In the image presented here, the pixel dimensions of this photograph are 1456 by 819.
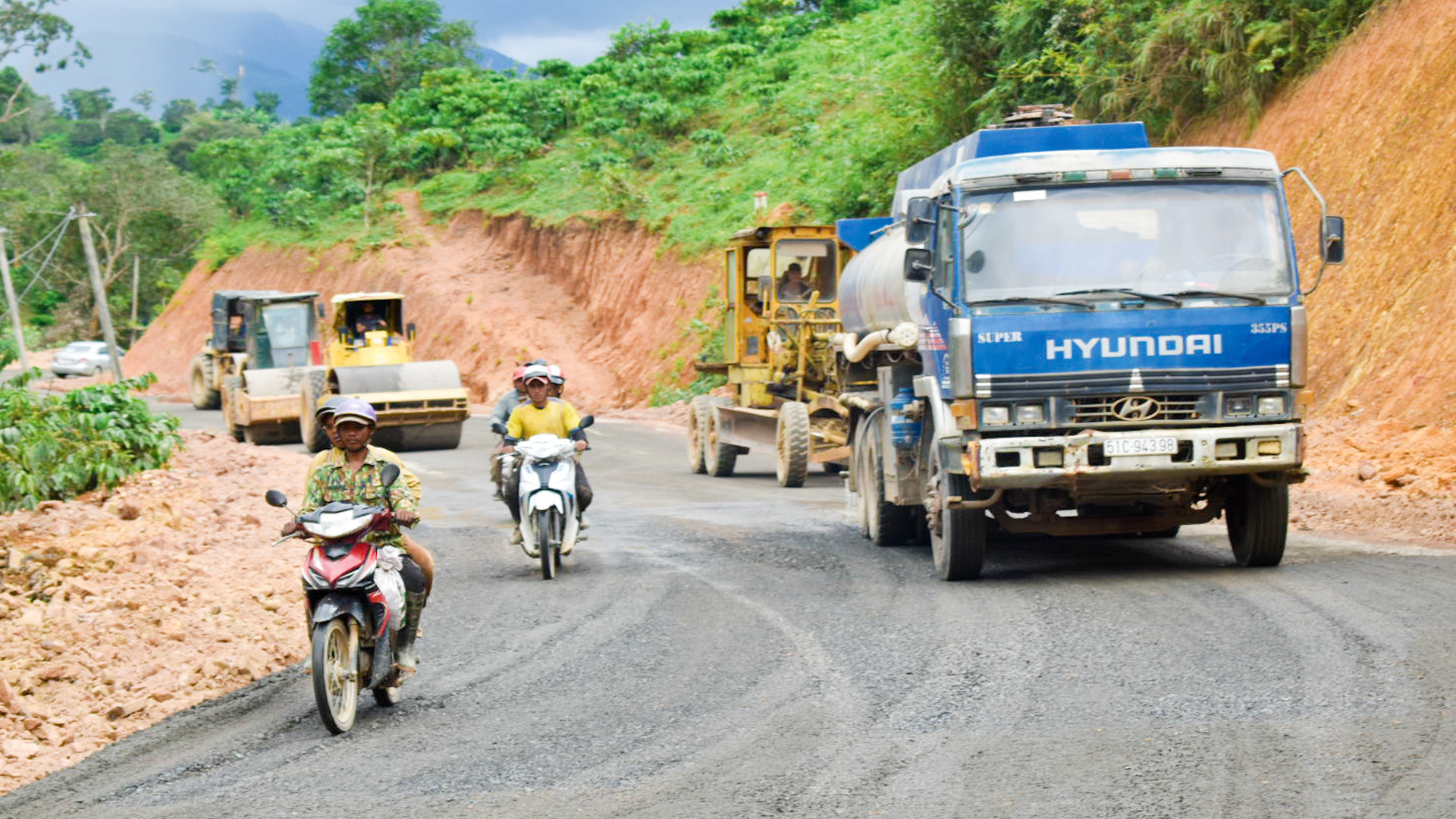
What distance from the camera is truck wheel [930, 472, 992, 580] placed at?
11125 mm

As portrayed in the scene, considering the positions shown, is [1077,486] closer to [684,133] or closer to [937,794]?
[937,794]

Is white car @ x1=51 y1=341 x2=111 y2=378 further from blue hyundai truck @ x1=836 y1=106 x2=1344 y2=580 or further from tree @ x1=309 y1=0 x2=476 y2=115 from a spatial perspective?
blue hyundai truck @ x1=836 y1=106 x2=1344 y2=580

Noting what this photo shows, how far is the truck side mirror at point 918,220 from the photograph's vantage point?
1078 cm

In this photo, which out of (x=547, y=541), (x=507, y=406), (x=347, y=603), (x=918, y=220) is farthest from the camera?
(x=507, y=406)

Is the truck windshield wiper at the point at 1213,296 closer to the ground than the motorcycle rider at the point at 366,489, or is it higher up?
higher up

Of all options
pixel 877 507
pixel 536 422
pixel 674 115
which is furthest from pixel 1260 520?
pixel 674 115

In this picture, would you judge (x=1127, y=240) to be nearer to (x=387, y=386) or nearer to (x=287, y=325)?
(x=387, y=386)

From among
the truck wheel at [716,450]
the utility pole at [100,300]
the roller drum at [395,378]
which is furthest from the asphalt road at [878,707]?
the utility pole at [100,300]

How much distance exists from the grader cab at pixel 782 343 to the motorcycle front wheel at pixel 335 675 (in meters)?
12.1

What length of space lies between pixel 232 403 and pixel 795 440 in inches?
653

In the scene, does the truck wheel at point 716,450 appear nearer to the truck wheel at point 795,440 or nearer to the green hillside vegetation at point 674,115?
the truck wheel at point 795,440

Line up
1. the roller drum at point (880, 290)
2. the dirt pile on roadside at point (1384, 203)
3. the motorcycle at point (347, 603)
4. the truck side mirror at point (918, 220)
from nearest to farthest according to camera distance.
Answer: the motorcycle at point (347, 603) < the truck side mirror at point (918, 220) < the roller drum at point (880, 290) < the dirt pile on roadside at point (1384, 203)

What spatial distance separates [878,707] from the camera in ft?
24.1

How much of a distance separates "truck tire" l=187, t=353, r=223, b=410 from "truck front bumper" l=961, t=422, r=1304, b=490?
113 ft
